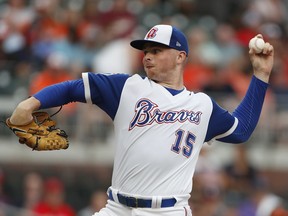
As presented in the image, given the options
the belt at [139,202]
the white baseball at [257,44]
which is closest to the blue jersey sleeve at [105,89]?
the belt at [139,202]

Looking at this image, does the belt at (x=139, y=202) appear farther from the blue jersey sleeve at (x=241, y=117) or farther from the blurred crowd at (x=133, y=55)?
the blurred crowd at (x=133, y=55)

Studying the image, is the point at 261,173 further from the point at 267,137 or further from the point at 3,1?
the point at 3,1

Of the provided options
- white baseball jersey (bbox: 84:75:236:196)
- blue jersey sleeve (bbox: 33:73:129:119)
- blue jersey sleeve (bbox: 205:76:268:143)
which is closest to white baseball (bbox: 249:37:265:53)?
blue jersey sleeve (bbox: 205:76:268:143)

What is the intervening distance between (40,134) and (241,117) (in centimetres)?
158

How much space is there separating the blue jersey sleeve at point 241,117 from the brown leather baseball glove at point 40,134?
111 cm

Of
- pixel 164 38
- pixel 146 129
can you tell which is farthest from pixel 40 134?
pixel 164 38

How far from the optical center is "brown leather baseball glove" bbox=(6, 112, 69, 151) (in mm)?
6883

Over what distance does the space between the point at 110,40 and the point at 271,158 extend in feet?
9.47

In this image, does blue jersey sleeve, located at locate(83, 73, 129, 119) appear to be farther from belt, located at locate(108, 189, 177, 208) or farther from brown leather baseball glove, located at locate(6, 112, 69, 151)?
belt, located at locate(108, 189, 177, 208)

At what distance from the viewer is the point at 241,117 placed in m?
7.59

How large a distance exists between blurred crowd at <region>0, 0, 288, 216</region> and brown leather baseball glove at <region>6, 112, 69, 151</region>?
12.7 ft

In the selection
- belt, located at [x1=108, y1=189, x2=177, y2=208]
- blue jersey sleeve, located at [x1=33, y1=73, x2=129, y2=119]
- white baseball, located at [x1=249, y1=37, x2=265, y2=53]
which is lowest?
belt, located at [x1=108, y1=189, x2=177, y2=208]

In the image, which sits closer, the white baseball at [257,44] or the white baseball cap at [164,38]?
the white baseball cap at [164,38]

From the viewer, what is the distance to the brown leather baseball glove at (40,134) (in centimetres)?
688
